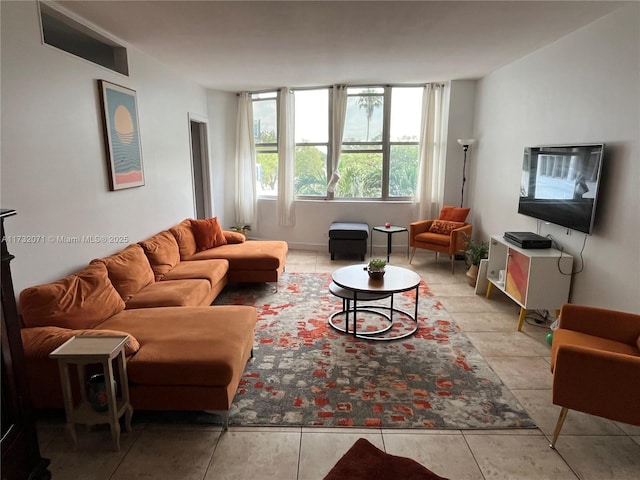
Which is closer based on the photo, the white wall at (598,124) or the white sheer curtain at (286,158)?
the white wall at (598,124)

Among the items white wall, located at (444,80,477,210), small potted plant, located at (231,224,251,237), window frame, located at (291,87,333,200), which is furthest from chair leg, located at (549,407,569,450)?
small potted plant, located at (231,224,251,237)

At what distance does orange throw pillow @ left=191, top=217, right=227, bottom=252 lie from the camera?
4.67 meters

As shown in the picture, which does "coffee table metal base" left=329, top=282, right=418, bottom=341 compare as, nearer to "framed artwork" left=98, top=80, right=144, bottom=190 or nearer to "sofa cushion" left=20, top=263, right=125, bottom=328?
"sofa cushion" left=20, top=263, right=125, bottom=328

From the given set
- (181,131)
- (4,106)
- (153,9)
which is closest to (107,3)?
(153,9)

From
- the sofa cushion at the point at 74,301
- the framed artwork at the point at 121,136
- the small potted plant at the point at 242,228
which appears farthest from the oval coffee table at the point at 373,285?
the small potted plant at the point at 242,228

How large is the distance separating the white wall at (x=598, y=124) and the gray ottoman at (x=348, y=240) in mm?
1994

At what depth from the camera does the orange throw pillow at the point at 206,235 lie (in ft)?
15.3

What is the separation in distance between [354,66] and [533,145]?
7.27 ft

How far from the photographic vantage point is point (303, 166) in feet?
20.9

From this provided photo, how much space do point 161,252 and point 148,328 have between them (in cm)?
146

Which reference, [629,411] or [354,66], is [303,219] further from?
[629,411]

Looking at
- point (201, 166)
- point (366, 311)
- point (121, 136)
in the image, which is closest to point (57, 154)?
point (121, 136)

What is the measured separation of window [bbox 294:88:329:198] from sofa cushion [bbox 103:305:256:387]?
3.90 m

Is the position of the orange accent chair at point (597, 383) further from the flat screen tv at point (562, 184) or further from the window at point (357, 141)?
the window at point (357, 141)
